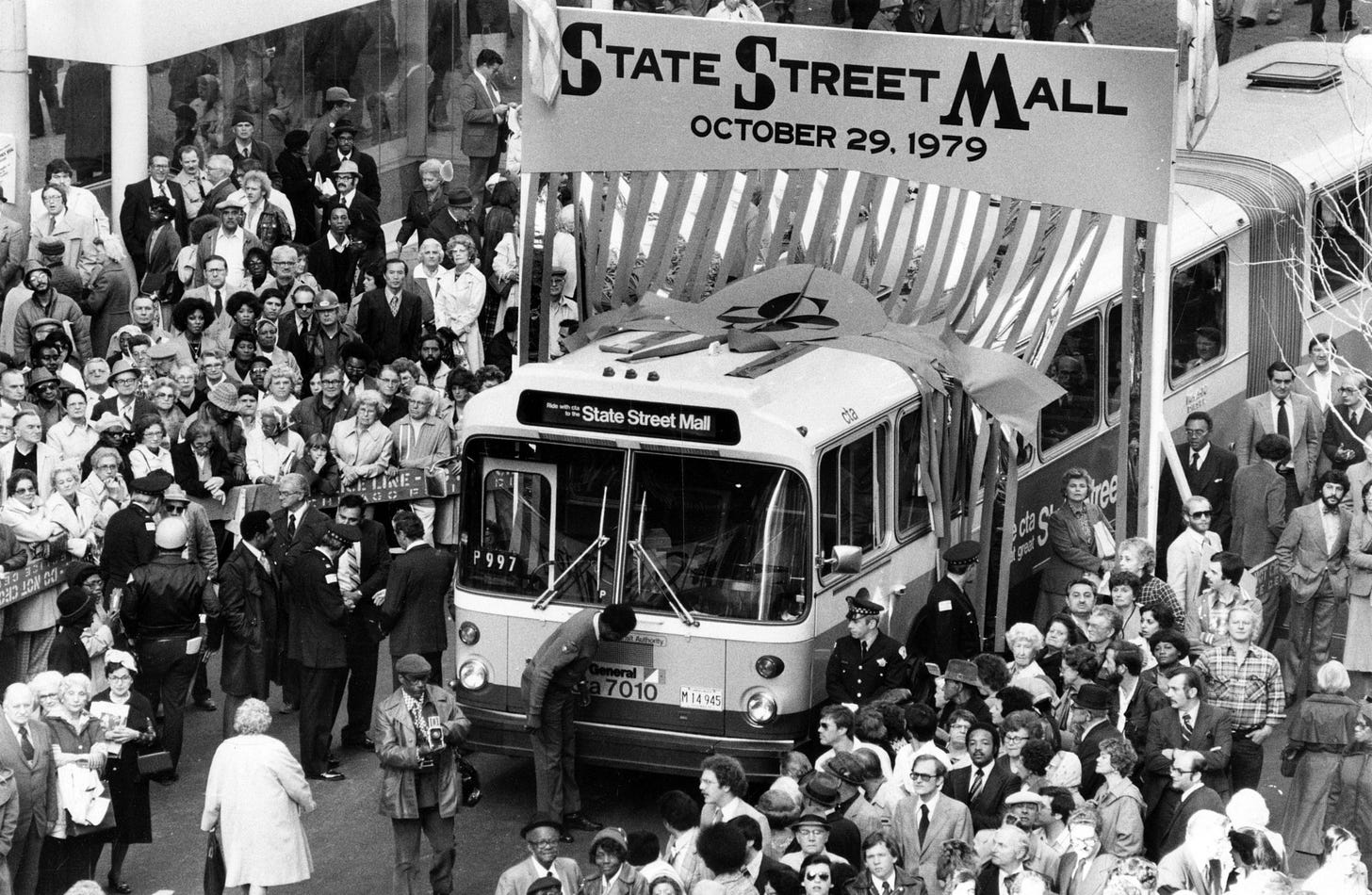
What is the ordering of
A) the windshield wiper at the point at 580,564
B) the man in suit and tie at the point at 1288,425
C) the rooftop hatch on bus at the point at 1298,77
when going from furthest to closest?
the rooftop hatch on bus at the point at 1298,77 < the man in suit and tie at the point at 1288,425 < the windshield wiper at the point at 580,564

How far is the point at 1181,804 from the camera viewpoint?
45.2ft

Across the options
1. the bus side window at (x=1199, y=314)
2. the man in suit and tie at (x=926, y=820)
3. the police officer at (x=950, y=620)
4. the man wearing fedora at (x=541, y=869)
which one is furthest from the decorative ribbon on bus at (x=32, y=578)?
the bus side window at (x=1199, y=314)

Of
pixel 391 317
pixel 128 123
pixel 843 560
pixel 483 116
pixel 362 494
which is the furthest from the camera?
pixel 483 116

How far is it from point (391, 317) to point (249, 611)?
203 inches

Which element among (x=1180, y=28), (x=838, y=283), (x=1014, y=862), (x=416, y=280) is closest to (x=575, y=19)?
(x=838, y=283)

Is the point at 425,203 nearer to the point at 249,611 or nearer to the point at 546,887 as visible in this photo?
the point at 249,611

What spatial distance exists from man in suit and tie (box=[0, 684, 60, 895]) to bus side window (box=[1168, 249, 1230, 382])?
9.70 meters

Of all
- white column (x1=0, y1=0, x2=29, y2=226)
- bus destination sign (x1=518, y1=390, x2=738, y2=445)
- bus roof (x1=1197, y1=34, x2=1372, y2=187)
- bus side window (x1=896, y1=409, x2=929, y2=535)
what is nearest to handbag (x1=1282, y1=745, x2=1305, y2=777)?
bus side window (x1=896, y1=409, x2=929, y2=535)

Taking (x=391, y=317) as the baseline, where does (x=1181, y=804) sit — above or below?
below

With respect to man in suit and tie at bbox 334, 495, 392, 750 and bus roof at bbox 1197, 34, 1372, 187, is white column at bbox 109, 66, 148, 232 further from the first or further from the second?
bus roof at bbox 1197, 34, 1372, 187

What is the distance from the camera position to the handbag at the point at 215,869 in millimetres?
14172

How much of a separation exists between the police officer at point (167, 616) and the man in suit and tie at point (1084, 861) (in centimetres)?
598

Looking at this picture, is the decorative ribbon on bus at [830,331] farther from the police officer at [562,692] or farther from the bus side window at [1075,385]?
the police officer at [562,692]

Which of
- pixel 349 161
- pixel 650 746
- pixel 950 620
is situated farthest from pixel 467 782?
pixel 349 161
